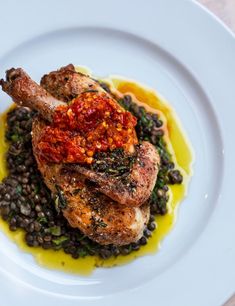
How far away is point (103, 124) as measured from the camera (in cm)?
527

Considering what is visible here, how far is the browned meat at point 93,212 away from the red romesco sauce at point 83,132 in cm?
20

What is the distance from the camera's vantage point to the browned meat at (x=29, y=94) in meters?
5.43

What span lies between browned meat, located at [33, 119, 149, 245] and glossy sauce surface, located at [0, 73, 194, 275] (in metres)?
0.60

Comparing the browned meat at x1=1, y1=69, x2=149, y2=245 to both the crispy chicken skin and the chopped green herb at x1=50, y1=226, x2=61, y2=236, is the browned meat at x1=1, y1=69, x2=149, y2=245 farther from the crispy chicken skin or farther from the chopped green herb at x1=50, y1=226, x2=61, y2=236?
the chopped green herb at x1=50, y1=226, x2=61, y2=236

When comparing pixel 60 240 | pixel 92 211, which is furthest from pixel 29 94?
pixel 60 240

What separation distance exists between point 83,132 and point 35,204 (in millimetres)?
1032

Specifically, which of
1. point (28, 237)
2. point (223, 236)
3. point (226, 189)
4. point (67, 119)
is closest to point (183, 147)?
point (226, 189)

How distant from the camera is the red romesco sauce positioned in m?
5.21

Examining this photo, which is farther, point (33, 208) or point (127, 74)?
point (127, 74)

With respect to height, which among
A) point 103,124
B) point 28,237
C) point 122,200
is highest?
point 103,124

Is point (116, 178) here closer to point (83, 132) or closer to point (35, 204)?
point (83, 132)

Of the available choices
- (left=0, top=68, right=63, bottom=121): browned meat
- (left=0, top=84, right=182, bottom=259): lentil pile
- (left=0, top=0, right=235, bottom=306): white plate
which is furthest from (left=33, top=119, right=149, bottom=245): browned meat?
(left=0, top=0, right=235, bottom=306): white plate

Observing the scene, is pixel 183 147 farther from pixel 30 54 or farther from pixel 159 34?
pixel 30 54

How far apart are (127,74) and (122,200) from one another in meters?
1.74
